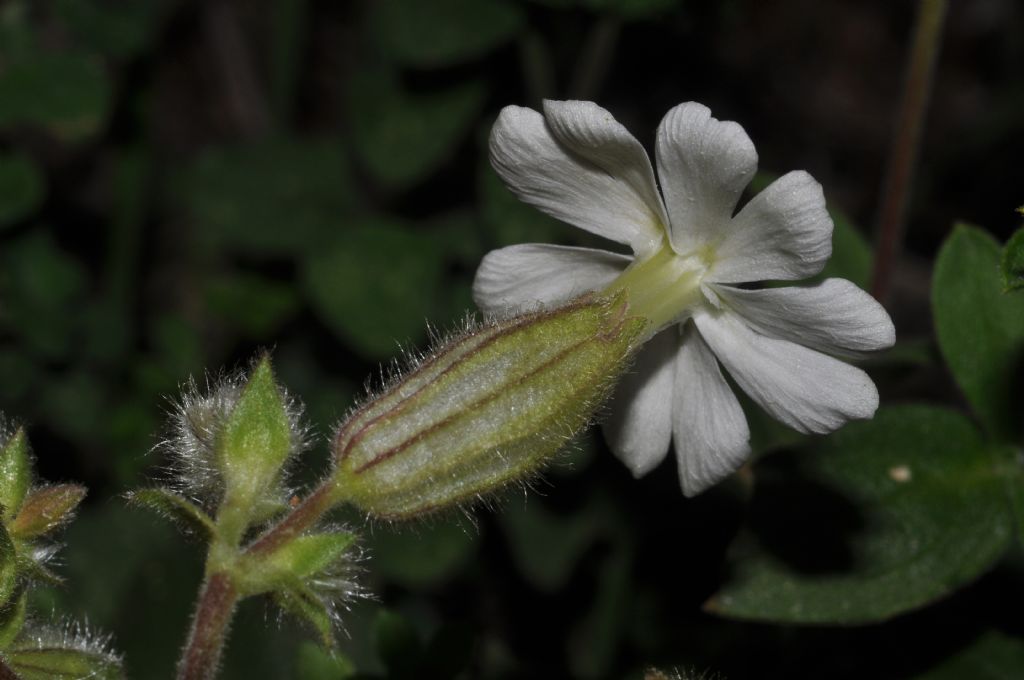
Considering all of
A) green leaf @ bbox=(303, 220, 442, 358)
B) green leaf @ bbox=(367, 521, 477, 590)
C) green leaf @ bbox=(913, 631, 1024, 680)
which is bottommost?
green leaf @ bbox=(367, 521, 477, 590)

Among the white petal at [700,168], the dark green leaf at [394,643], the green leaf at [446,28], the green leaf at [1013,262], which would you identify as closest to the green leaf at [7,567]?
the dark green leaf at [394,643]

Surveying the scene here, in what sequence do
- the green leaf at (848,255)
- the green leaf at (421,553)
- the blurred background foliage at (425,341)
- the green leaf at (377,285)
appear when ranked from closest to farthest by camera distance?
the blurred background foliage at (425,341) → the green leaf at (848,255) → the green leaf at (421,553) → the green leaf at (377,285)

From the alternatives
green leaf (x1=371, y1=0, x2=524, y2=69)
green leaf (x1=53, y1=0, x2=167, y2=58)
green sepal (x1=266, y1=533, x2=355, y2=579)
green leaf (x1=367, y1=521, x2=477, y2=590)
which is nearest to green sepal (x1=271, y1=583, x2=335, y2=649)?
green sepal (x1=266, y1=533, x2=355, y2=579)

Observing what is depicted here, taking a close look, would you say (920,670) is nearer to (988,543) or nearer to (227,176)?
(988,543)

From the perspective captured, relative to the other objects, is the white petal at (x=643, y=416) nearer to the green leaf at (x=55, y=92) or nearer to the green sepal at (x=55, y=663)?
the green sepal at (x=55, y=663)

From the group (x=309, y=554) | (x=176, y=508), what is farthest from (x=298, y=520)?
Answer: (x=176, y=508)

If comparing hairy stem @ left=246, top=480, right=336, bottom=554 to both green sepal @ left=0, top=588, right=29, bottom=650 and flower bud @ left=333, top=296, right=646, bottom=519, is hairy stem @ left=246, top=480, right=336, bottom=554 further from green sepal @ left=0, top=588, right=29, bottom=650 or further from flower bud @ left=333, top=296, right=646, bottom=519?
green sepal @ left=0, top=588, right=29, bottom=650

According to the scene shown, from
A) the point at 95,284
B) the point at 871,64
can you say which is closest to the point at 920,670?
the point at 95,284
